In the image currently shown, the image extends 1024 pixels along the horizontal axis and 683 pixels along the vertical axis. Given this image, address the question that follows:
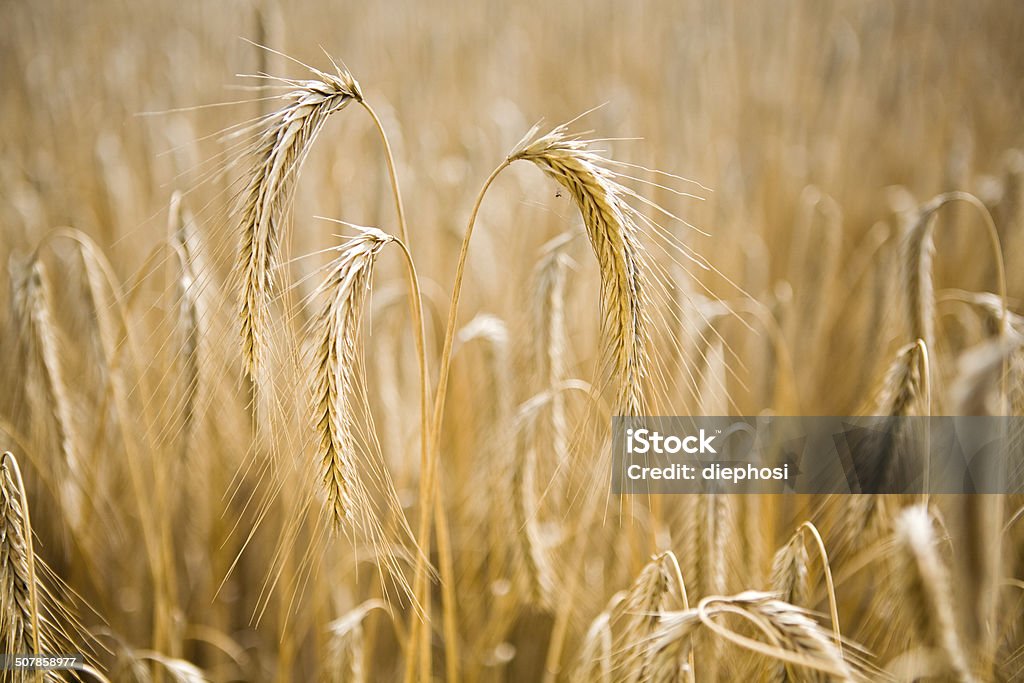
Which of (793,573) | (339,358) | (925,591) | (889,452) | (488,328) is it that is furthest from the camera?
(488,328)

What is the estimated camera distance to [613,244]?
0.50 m

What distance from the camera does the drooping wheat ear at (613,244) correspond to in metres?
0.49

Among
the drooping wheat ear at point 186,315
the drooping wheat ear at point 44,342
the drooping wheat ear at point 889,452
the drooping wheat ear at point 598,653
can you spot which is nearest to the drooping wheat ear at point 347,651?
the drooping wheat ear at point 598,653

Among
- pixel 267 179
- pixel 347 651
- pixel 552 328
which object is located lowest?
pixel 347 651

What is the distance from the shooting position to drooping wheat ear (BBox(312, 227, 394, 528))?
0.48 m

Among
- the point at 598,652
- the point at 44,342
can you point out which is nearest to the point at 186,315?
the point at 44,342

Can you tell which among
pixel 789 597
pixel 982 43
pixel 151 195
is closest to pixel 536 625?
pixel 789 597

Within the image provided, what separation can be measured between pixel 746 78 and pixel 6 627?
204 centimetres

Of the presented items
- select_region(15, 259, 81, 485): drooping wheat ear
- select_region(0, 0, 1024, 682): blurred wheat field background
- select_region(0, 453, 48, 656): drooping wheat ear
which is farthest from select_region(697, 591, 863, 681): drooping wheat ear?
select_region(15, 259, 81, 485): drooping wheat ear

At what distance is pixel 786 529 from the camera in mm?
1051

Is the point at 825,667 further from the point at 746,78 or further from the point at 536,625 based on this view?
the point at 746,78

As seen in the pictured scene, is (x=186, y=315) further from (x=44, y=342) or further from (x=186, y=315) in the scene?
(x=44, y=342)

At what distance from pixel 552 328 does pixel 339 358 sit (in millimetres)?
338

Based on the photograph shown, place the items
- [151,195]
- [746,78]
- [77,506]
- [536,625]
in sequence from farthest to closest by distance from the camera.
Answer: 1. [746,78]
2. [151,195]
3. [536,625]
4. [77,506]
